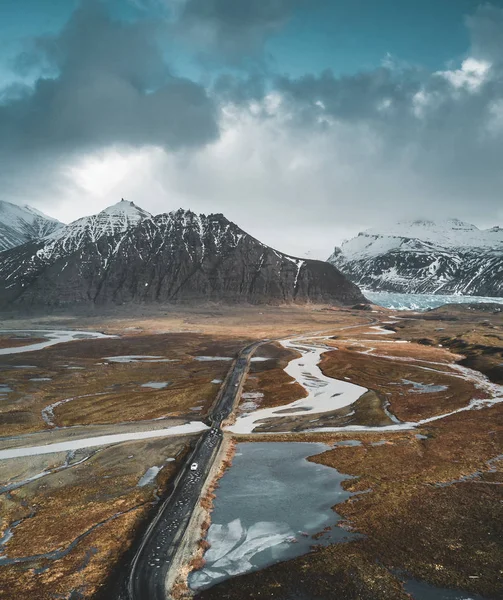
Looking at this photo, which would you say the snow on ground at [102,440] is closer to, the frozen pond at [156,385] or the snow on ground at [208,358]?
the frozen pond at [156,385]

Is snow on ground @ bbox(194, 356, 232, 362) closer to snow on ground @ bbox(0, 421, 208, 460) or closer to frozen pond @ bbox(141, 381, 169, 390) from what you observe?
frozen pond @ bbox(141, 381, 169, 390)

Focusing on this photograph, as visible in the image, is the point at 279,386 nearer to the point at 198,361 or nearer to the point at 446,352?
the point at 198,361

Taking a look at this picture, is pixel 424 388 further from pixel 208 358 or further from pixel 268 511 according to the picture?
pixel 208 358

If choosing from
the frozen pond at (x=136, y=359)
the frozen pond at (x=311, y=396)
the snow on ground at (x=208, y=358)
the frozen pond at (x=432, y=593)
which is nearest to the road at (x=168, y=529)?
the frozen pond at (x=311, y=396)

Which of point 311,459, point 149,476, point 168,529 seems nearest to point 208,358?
point 311,459

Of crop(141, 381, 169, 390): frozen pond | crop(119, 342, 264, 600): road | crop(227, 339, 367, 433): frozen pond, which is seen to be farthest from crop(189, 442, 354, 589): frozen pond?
crop(141, 381, 169, 390): frozen pond

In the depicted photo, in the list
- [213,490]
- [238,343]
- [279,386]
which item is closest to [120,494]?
[213,490]

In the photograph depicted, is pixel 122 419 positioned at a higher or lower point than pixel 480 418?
lower
